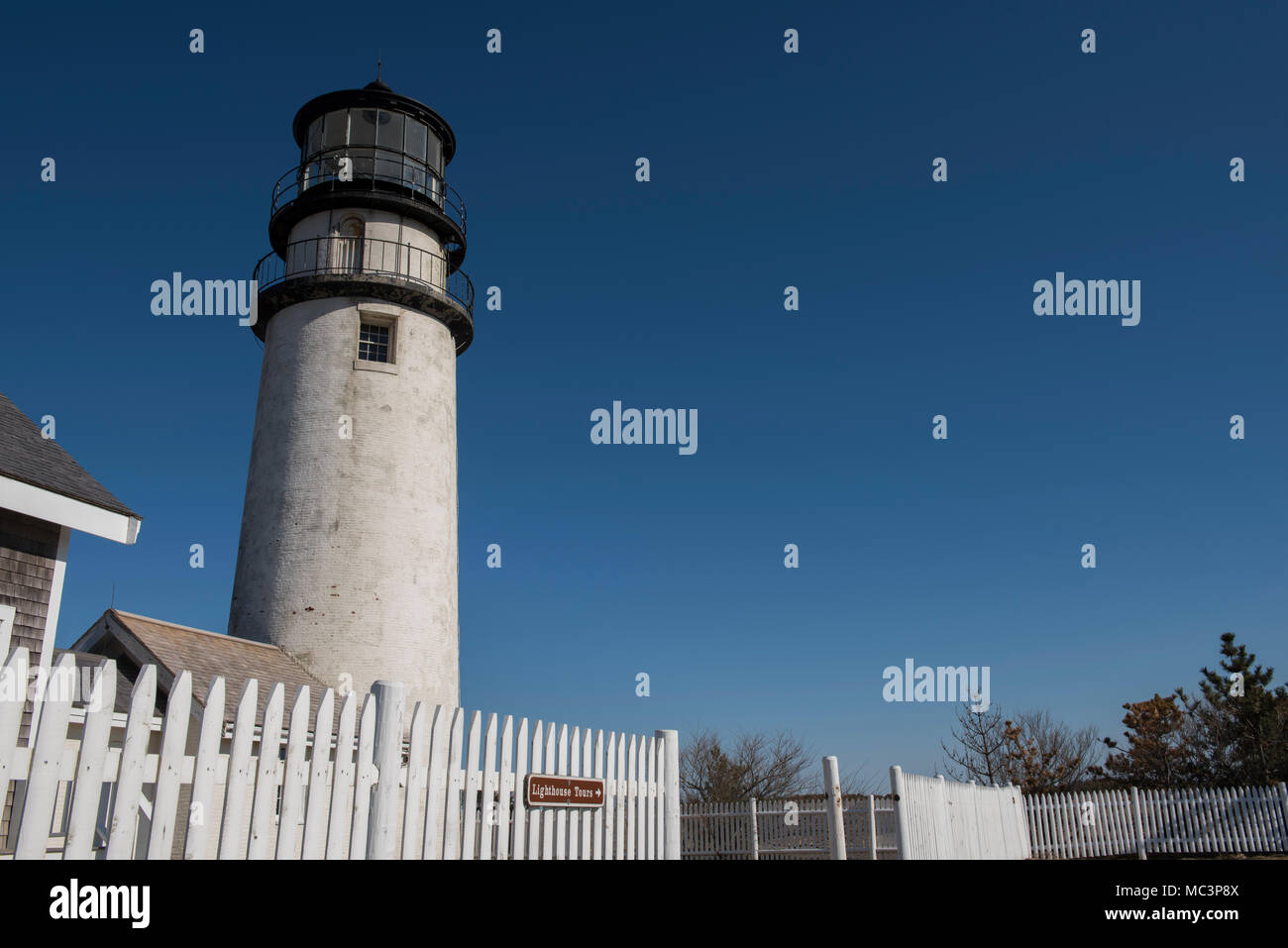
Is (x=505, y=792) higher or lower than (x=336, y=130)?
lower

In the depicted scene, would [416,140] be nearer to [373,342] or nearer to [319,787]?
[373,342]

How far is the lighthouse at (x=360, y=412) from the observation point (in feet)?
55.2

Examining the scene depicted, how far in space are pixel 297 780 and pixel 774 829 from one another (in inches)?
778

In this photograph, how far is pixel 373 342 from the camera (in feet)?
62.5

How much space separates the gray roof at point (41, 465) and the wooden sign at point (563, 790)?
6.82 meters

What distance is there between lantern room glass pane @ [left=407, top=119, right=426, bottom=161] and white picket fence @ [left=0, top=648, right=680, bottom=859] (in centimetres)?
1508

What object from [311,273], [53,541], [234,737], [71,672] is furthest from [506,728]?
[311,273]

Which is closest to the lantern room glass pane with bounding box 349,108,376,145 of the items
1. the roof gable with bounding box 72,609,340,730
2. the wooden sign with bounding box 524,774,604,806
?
the roof gable with bounding box 72,609,340,730

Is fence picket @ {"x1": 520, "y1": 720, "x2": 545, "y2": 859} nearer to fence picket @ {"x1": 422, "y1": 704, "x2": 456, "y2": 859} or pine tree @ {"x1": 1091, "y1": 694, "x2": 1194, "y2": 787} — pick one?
fence picket @ {"x1": 422, "y1": 704, "x2": 456, "y2": 859}

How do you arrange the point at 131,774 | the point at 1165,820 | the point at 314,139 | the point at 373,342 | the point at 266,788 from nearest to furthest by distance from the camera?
the point at 131,774
the point at 266,788
the point at 373,342
the point at 314,139
the point at 1165,820

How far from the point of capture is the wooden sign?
7.63m

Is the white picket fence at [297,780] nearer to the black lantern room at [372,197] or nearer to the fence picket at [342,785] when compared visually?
the fence picket at [342,785]

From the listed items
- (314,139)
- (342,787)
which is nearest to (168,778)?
(342,787)

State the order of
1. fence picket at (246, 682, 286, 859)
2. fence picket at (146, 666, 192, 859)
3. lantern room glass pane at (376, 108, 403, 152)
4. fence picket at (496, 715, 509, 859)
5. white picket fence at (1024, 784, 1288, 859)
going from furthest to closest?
white picket fence at (1024, 784, 1288, 859) < lantern room glass pane at (376, 108, 403, 152) < fence picket at (496, 715, 509, 859) < fence picket at (246, 682, 286, 859) < fence picket at (146, 666, 192, 859)
